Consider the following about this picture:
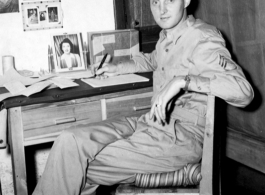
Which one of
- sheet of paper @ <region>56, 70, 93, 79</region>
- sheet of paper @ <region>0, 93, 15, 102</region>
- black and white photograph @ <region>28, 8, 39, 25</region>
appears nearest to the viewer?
sheet of paper @ <region>0, 93, 15, 102</region>

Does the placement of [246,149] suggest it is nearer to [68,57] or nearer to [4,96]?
[68,57]

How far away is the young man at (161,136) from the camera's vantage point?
150cm

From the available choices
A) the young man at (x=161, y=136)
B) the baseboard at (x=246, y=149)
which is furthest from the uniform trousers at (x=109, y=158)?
the baseboard at (x=246, y=149)

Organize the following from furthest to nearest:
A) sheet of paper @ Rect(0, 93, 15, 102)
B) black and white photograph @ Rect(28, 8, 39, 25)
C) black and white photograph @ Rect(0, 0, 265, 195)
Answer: black and white photograph @ Rect(28, 8, 39, 25), sheet of paper @ Rect(0, 93, 15, 102), black and white photograph @ Rect(0, 0, 265, 195)

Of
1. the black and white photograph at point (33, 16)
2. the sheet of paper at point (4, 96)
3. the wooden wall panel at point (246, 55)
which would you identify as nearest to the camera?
the sheet of paper at point (4, 96)

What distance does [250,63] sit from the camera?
7.79 ft

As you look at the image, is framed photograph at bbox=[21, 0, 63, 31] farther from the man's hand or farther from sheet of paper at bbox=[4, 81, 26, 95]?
the man's hand

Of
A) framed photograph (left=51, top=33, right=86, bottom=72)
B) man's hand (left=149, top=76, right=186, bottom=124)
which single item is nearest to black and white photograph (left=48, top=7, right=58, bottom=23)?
framed photograph (left=51, top=33, right=86, bottom=72)

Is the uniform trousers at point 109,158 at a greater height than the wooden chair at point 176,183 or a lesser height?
greater

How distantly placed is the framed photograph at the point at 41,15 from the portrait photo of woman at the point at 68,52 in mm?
134

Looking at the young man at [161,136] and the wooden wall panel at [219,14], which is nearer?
the young man at [161,136]

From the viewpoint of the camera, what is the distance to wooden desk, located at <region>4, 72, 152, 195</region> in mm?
1854

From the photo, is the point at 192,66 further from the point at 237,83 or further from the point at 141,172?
the point at 141,172

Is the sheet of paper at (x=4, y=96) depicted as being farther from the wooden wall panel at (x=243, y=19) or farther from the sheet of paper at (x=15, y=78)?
the wooden wall panel at (x=243, y=19)
